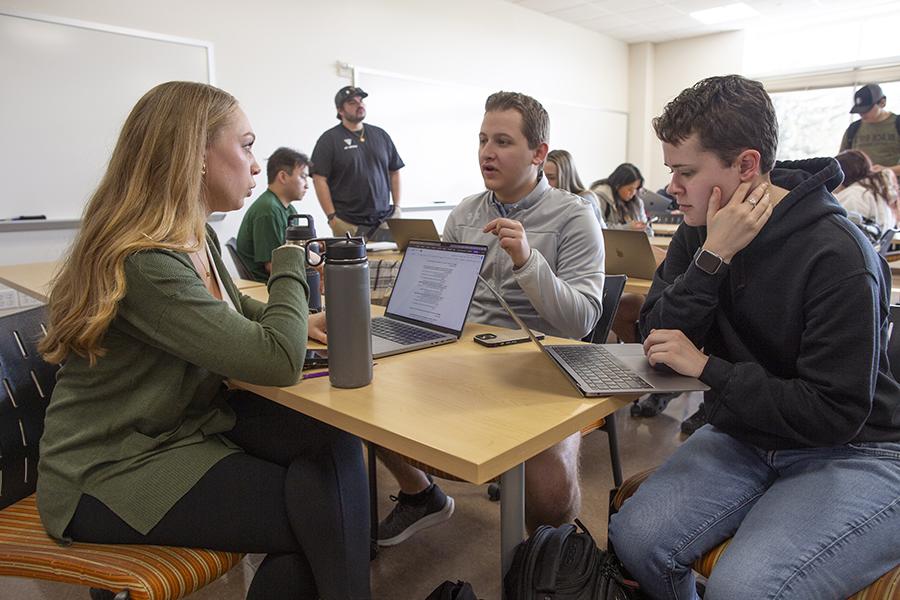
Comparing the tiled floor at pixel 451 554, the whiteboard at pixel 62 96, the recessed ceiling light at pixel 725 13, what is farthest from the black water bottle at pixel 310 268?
the recessed ceiling light at pixel 725 13

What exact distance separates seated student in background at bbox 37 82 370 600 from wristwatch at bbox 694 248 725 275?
72 cm

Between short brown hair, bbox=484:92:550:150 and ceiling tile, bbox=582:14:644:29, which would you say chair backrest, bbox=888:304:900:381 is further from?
ceiling tile, bbox=582:14:644:29

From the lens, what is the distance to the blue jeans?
91cm

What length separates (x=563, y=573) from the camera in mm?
1074

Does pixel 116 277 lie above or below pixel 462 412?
above

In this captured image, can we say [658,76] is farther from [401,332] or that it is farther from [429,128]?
[401,332]

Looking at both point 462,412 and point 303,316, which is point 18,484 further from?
point 462,412

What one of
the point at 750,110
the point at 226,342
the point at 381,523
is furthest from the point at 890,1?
the point at 226,342

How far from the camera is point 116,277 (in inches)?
39.7

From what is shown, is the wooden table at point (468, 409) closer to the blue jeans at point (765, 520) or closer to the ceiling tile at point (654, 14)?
the blue jeans at point (765, 520)

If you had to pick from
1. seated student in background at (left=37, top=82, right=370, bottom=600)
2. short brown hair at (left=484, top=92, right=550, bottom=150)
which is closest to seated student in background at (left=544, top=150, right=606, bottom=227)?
short brown hair at (left=484, top=92, right=550, bottom=150)

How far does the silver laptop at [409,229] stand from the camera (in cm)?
296

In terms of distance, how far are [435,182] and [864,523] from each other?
5002mm

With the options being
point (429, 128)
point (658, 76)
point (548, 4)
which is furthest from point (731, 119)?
point (658, 76)
